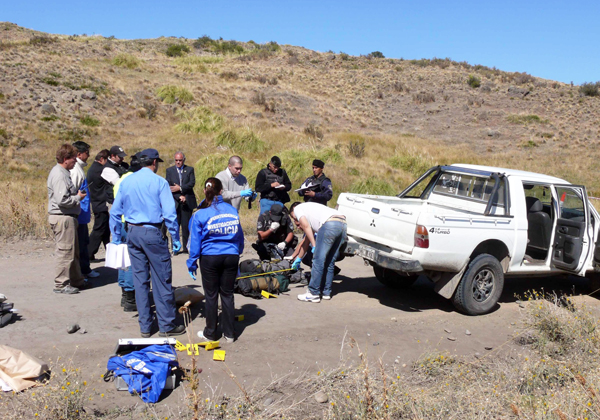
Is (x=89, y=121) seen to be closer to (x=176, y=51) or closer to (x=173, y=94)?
(x=173, y=94)

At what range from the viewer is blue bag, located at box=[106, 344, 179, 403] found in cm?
443

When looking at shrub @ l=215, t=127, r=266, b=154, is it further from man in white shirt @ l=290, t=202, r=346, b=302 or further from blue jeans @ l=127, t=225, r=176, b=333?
blue jeans @ l=127, t=225, r=176, b=333

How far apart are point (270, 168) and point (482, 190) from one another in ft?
12.3

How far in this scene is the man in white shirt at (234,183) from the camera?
28.5 ft

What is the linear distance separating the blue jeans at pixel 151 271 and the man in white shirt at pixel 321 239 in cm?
229

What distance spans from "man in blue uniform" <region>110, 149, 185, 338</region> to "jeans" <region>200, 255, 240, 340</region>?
0.44 m

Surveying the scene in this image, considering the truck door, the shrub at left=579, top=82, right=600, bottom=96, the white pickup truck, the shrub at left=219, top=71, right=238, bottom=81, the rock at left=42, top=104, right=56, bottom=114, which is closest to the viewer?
the white pickup truck

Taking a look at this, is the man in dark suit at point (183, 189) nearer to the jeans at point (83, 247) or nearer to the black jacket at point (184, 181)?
the black jacket at point (184, 181)

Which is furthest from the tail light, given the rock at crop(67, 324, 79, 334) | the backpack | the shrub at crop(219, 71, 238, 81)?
the shrub at crop(219, 71, 238, 81)

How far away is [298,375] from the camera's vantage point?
203 inches

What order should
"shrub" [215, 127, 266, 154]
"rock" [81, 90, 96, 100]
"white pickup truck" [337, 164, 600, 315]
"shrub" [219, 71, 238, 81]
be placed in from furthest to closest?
"shrub" [219, 71, 238, 81] → "rock" [81, 90, 96, 100] → "shrub" [215, 127, 266, 154] → "white pickup truck" [337, 164, 600, 315]

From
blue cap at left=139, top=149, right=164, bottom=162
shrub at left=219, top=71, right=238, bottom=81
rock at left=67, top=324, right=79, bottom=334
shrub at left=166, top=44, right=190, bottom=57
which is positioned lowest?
rock at left=67, top=324, right=79, bottom=334

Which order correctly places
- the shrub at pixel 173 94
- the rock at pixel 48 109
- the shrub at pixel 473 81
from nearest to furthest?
the rock at pixel 48 109, the shrub at pixel 173 94, the shrub at pixel 473 81

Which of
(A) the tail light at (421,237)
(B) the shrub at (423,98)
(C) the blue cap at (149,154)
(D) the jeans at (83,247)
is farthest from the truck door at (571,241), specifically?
(B) the shrub at (423,98)
